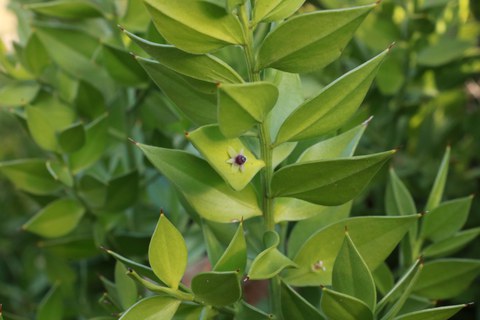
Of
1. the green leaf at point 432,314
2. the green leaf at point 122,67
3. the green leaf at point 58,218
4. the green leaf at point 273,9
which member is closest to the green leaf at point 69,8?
the green leaf at point 122,67

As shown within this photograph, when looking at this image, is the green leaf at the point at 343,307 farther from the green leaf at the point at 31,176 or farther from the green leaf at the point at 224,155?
the green leaf at the point at 31,176

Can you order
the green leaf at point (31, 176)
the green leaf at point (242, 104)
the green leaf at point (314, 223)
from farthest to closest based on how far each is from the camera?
1. the green leaf at point (31, 176)
2. the green leaf at point (314, 223)
3. the green leaf at point (242, 104)

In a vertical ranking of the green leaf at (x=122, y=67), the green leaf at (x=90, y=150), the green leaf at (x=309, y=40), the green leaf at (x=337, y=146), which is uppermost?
the green leaf at (x=309, y=40)

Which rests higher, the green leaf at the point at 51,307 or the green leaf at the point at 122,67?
the green leaf at the point at 122,67

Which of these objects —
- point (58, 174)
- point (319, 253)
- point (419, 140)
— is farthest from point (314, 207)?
point (419, 140)

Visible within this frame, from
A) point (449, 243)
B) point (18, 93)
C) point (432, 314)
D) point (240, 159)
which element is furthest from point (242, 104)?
point (18, 93)
